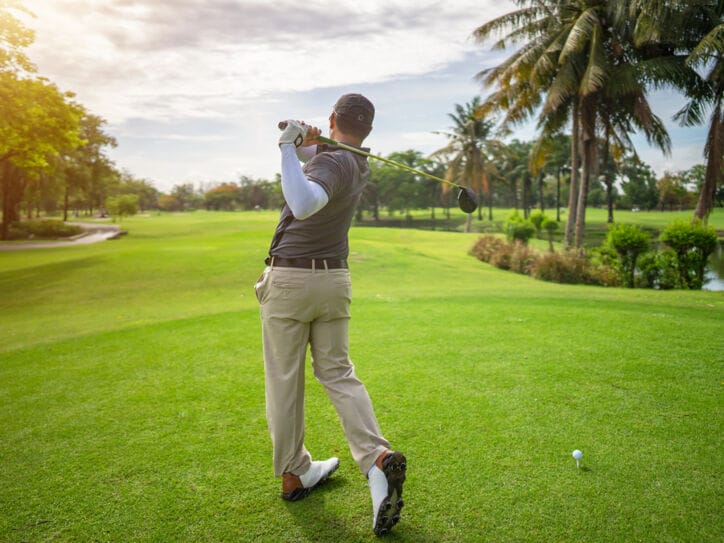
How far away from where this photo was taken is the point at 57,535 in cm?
268

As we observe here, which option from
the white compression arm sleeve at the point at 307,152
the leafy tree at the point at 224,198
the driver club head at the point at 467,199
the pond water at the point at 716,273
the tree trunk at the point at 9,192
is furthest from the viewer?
the leafy tree at the point at 224,198

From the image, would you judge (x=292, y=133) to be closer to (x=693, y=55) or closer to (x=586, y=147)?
(x=693, y=55)

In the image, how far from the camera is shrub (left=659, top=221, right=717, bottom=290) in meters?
14.9

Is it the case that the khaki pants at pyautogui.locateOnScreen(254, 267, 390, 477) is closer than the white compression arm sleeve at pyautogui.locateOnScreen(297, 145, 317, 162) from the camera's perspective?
Yes

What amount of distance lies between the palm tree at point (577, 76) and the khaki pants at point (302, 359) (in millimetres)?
19638

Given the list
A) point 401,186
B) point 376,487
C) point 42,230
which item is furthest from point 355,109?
point 401,186

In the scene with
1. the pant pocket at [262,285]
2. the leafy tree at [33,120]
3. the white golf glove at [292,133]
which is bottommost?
the pant pocket at [262,285]

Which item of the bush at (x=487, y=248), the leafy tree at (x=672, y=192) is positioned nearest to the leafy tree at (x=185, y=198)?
the leafy tree at (x=672, y=192)

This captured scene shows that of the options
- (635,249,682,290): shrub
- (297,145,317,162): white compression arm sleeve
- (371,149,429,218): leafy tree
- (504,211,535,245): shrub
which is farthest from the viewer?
(371,149,429,218): leafy tree

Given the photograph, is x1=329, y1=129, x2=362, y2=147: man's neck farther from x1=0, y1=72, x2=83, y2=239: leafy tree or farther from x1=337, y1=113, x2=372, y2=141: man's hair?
x1=0, y1=72, x2=83, y2=239: leafy tree

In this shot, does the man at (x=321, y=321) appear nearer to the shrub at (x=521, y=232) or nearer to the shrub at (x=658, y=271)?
the shrub at (x=658, y=271)

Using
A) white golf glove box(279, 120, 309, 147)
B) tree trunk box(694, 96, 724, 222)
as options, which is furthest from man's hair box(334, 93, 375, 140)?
tree trunk box(694, 96, 724, 222)

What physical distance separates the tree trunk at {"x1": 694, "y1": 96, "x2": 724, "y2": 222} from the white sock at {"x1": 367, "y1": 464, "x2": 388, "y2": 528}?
76.2ft

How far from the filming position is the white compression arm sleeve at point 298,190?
2.47 metres
